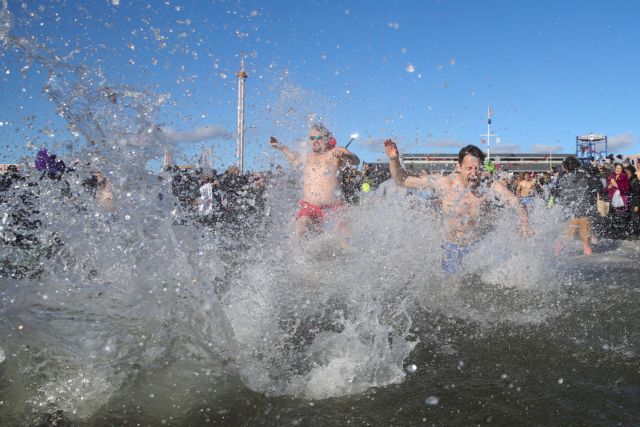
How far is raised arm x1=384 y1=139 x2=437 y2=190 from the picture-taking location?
445 centimetres

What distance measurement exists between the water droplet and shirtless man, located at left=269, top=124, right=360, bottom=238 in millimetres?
3880

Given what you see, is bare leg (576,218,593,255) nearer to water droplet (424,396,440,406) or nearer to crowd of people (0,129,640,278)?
crowd of people (0,129,640,278)

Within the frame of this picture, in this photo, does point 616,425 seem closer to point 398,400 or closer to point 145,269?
point 398,400

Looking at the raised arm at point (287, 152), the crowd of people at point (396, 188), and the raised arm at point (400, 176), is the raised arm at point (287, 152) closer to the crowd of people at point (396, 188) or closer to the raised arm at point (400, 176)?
the crowd of people at point (396, 188)

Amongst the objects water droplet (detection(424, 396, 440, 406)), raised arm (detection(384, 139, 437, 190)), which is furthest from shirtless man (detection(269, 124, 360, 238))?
water droplet (detection(424, 396, 440, 406))

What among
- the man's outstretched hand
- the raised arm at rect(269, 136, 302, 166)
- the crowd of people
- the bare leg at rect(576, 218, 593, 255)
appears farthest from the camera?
the bare leg at rect(576, 218, 593, 255)

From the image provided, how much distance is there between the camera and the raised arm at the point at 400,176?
445 centimetres

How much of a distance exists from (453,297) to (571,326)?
Answer: 106 centimetres

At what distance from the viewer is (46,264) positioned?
3.01m

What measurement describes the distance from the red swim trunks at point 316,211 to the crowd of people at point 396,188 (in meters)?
0.01

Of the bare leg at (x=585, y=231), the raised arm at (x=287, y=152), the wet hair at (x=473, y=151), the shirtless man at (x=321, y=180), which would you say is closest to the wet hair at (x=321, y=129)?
the shirtless man at (x=321, y=180)

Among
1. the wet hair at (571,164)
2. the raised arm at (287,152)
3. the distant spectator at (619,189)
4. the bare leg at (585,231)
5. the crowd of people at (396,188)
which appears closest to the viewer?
the crowd of people at (396,188)

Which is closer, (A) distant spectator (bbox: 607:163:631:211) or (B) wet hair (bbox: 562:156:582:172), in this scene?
(B) wet hair (bbox: 562:156:582:172)

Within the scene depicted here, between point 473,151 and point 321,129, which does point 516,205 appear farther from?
point 321,129
